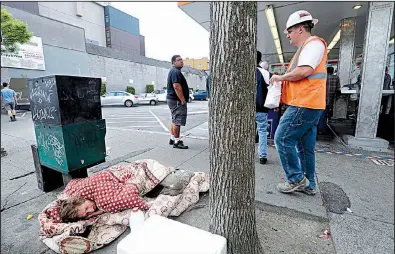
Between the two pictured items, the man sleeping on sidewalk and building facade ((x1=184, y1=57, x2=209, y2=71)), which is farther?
building facade ((x1=184, y1=57, x2=209, y2=71))

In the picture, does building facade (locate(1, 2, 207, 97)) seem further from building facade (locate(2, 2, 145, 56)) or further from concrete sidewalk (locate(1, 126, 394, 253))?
concrete sidewalk (locate(1, 126, 394, 253))

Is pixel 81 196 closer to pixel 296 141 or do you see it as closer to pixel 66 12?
pixel 296 141

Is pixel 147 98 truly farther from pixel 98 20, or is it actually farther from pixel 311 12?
pixel 98 20

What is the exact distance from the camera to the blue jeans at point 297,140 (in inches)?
92.6

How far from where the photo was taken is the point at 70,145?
99.0 inches

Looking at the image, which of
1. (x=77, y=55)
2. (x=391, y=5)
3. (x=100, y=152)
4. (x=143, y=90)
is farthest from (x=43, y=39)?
(x=391, y=5)

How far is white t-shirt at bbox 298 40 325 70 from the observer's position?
87.4 inches

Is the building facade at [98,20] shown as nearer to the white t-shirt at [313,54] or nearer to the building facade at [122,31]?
the building facade at [122,31]

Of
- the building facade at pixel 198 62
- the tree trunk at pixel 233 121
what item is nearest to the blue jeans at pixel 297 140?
the tree trunk at pixel 233 121

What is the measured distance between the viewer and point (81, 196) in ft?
7.32

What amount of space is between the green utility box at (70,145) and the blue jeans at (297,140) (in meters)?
2.15

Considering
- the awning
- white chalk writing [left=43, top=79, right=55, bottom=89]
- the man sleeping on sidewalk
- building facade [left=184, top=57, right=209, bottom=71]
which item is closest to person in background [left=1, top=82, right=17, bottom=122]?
the awning

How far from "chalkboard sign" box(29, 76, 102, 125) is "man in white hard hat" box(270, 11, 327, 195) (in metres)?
2.16

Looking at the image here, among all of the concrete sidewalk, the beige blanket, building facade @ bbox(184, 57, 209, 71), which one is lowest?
the concrete sidewalk
